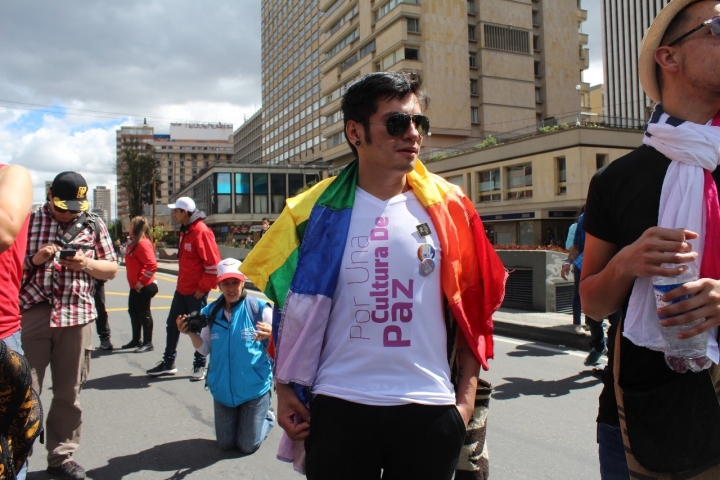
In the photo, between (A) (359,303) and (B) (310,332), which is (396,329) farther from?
(B) (310,332)

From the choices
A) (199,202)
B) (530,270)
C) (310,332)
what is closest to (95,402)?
(310,332)

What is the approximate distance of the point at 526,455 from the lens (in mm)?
4129

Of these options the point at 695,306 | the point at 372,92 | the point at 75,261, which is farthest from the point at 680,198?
the point at 75,261

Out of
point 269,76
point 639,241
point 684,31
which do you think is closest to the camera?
point 639,241

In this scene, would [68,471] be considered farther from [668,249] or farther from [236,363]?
[668,249]

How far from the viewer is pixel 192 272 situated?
A: 6699 millimetres

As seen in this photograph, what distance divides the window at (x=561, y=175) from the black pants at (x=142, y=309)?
28.7 metres

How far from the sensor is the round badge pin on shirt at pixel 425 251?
6.30 ft

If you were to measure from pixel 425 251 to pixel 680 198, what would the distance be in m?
0.76

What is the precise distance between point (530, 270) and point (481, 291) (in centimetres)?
852

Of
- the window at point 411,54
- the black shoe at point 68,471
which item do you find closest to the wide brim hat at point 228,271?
the black shoe at point 68,471

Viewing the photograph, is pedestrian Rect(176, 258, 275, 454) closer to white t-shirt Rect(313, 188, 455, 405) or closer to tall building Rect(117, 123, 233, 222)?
white t-shirt Rect(313, 188, 455, 405)

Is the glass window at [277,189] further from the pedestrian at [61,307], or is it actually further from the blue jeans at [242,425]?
the pedestrian at [61,307]

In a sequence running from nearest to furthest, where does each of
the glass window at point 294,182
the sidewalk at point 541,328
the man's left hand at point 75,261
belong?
the man's left hand at point 75,261, the sidewalk at point 541,328, the glass window at point 294,182
